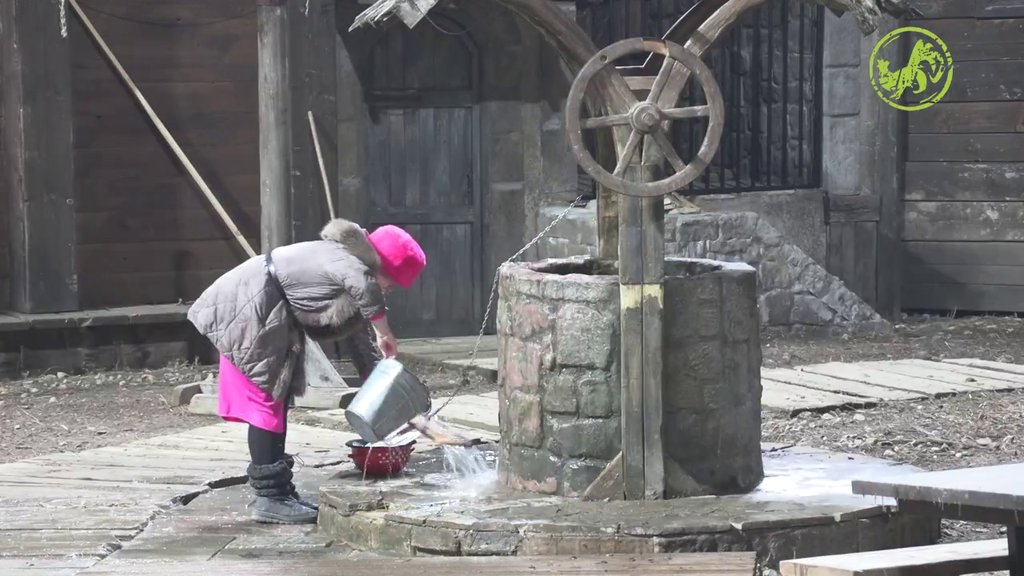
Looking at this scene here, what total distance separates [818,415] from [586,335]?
9.45 ft

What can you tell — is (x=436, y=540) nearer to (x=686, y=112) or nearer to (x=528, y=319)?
(x=528, y=319)

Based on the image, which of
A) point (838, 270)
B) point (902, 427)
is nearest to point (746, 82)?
point (838, 270)

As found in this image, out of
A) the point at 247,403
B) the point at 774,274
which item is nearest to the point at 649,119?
the point at 247,403

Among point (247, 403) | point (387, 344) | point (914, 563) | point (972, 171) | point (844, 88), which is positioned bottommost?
point (914, 563)

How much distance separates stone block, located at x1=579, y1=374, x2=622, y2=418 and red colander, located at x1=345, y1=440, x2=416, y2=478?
911 millimetres

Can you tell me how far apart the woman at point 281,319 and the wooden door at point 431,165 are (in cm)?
508

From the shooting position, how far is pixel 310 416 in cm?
876

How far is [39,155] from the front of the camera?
10133 mm

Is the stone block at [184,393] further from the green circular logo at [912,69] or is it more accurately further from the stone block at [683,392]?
the green circular logo at [912,69]

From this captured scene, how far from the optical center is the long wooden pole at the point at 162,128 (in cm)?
1030

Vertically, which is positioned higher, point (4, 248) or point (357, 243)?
point (357, 243)

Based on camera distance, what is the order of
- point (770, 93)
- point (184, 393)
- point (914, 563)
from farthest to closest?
1. point (770, 93)
2. point (184, 393)
3. point (914, 563)

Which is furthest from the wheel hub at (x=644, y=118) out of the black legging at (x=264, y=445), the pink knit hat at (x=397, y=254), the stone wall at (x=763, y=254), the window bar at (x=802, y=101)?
the window bar at (x=802, y=101)

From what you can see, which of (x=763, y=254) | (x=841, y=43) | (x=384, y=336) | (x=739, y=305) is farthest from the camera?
(x=841, y=43)
